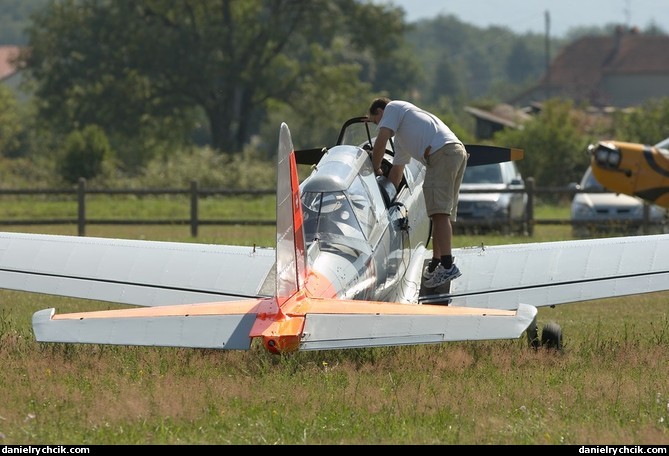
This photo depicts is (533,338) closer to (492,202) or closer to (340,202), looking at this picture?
(340,202)

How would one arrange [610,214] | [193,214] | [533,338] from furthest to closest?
[193,214], [610,214], [533,338]

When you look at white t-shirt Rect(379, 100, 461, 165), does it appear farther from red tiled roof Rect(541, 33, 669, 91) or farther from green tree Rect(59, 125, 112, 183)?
red tiled roof Rect(541, 33, 669, 91)

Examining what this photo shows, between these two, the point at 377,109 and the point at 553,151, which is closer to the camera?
the point at 377,109

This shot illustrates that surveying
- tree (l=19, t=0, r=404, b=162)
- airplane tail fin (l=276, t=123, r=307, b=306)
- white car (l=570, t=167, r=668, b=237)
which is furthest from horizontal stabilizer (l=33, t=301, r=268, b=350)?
tree (l=19, t=0, r=404, b=162)

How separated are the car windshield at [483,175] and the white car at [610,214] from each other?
161 centimetres

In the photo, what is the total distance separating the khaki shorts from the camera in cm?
1020

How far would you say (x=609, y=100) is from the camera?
98875mm

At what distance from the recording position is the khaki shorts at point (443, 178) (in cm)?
1020

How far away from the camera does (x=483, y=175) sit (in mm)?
25188

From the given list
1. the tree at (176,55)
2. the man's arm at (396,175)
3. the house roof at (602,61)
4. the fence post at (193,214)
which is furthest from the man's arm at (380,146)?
the house roof at (602,61)

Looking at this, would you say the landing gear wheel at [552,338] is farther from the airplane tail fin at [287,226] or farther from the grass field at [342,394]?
the airplane tail fin at [287,226]

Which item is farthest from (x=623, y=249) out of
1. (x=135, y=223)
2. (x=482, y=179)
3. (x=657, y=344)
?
(x=135, y=223)

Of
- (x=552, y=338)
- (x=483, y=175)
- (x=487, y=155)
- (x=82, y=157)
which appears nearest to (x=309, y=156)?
(x=487, y=155)

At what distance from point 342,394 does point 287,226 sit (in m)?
1.10
